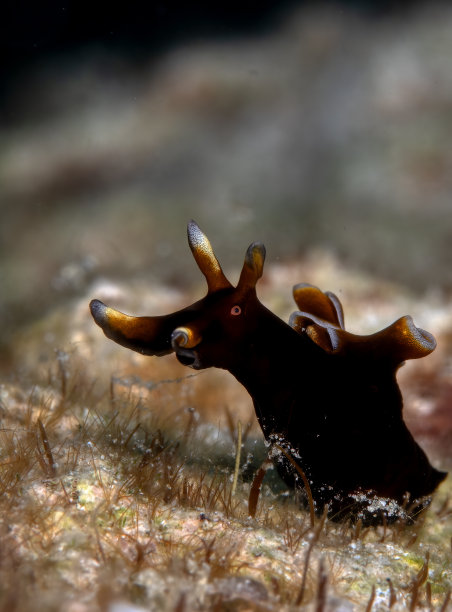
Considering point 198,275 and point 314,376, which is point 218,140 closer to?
point 198,275

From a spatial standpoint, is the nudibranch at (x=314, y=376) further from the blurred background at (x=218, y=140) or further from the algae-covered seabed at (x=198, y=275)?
the blurred background at (x=218, y=140)

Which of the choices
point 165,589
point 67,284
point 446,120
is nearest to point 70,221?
point 67,284

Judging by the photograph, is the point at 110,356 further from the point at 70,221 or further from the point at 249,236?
the point at 70,221

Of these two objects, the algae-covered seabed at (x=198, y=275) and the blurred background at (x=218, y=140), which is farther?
the blurred background at (x=218, y=140)

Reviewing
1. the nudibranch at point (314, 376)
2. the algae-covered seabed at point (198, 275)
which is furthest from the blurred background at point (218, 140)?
the nudibranch at point (314, 376)

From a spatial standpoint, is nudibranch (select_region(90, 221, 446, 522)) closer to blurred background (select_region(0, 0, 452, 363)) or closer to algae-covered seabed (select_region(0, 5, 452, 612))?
algae-covered seabed (select_region(0, 5, 452, 612))

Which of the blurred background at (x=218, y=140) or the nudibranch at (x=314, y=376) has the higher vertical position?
the blurred background at (x=218, y=140)

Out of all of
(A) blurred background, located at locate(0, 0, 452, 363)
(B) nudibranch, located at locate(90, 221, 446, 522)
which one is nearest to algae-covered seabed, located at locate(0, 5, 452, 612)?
(A) blurred background, located at locate(0, 0, 452, 363)
